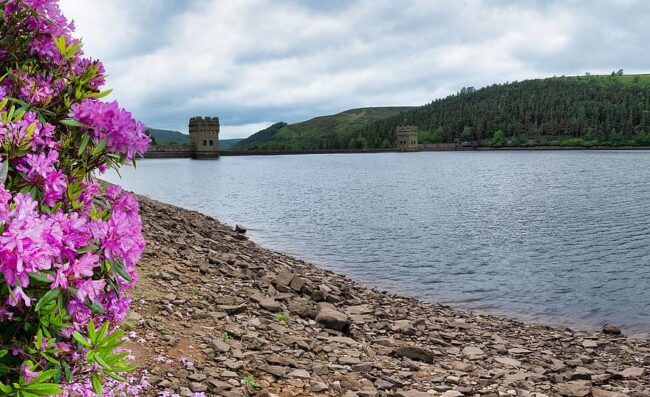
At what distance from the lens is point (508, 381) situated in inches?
430

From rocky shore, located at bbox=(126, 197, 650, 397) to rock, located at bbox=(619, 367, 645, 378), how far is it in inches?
1.1

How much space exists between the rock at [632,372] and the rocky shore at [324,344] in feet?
0.09

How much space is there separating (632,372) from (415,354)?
554cm

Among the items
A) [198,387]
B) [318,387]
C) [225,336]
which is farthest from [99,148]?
[225,336]

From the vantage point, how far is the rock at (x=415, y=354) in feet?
39.7

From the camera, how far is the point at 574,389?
35.2ft

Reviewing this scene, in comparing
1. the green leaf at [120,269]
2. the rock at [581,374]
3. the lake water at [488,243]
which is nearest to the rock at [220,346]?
the green leaf at [120,269]

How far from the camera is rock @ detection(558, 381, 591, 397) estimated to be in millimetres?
10547

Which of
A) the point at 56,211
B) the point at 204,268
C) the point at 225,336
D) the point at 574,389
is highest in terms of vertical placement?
the point at 56,211

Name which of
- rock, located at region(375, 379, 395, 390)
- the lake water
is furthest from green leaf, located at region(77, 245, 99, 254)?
the lake water

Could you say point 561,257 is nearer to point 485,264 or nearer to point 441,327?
point 485,264

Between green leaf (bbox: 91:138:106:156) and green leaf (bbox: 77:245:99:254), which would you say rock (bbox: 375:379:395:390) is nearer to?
green leaf (bbox: 77:245:99:254)

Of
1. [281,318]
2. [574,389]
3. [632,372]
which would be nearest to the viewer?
[574,389]

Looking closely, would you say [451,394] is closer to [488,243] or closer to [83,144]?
[83,144]
